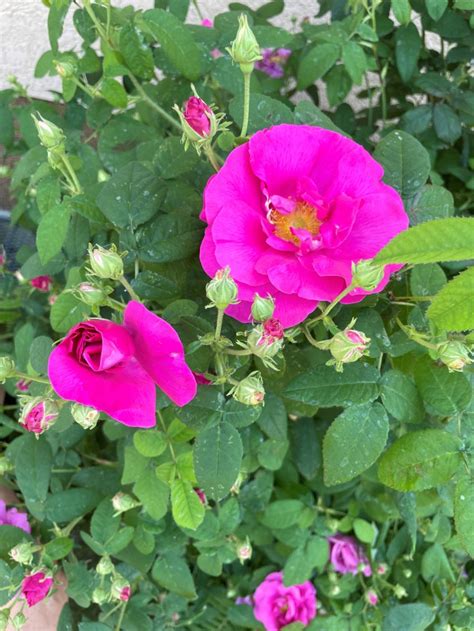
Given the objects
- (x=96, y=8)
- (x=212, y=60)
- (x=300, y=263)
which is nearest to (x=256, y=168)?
(x=300, y=263)

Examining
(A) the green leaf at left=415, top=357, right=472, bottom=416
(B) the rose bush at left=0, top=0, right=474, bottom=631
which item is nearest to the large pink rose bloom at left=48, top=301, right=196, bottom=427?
(B) the rose bush at left=0, top=0, right=474, bottom=631

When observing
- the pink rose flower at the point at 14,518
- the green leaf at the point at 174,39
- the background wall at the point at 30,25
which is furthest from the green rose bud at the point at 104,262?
the background wall at the point at 30,25

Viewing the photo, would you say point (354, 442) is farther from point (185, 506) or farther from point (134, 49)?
point (134, 49)

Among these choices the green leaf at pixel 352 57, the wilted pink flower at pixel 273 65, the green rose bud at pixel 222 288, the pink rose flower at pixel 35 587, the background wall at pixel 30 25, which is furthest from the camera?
the background wall at pixel 30 25

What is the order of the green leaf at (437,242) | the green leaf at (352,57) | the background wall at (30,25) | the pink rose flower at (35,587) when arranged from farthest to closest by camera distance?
the background wall at (30,25)
the green leaf at (352,57)
the pink rose flower at (35,587)
the green leaf at (437,242)

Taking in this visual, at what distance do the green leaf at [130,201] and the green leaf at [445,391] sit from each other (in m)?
0.30

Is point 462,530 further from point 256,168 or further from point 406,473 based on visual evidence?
point 256,168

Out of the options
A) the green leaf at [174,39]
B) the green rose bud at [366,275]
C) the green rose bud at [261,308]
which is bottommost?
the green rose bud at [261,308]

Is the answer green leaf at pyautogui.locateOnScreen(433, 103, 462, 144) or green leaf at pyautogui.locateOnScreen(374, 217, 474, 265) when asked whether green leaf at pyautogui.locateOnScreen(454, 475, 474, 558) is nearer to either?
green leaf at pyautogui.locateOnScreen(374, 217, 474, 265)

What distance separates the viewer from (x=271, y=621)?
90 centimetres

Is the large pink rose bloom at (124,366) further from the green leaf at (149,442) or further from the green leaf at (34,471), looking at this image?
the green leaf at (34,471)

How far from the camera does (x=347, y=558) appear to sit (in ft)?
3.05

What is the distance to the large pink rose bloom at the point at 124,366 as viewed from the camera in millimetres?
403

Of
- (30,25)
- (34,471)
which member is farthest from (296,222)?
(30,25)
